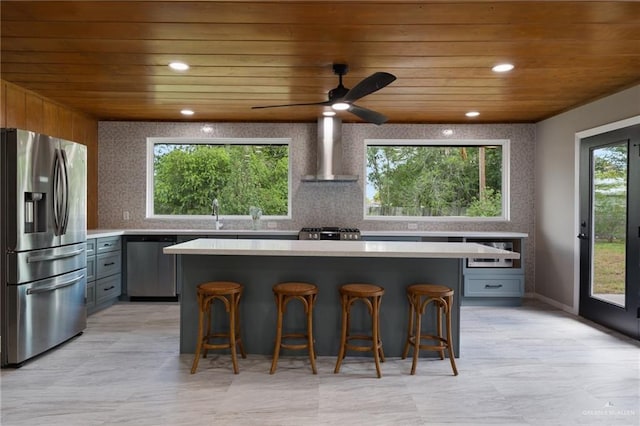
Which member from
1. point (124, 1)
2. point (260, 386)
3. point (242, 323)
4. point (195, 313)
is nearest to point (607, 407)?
point (260, 386)

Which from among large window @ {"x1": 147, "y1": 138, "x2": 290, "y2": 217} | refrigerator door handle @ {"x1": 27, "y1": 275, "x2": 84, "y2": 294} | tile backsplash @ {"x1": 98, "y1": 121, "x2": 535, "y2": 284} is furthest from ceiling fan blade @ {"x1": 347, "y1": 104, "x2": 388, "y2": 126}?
refrigerator door handle @ {"x1": 27, "y1": 275, "x2": 84, "y2": 294}

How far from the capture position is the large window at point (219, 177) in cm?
579

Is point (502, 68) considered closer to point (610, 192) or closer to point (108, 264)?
point (610, 192)

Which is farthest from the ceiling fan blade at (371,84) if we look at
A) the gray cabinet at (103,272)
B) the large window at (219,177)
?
the gray cabinet at (103,272)

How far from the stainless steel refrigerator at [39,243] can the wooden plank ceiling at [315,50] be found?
0.77m

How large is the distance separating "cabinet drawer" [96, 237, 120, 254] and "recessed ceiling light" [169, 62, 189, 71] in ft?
7.52

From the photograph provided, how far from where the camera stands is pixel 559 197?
16.3 feet

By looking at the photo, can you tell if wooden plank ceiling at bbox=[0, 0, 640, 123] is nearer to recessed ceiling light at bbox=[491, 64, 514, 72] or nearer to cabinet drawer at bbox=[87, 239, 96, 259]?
recessed ceiling light at bbox=[491, 64, 514, 72]

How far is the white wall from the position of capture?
4.52 meters

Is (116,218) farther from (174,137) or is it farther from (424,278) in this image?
(424,278)

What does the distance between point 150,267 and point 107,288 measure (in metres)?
0.52

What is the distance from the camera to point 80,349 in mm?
3475

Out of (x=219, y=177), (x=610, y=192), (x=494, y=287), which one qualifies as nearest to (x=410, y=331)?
(x=494, y=287)

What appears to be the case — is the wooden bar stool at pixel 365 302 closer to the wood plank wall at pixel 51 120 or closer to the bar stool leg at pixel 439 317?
the bar stool leg at pixel 439 317
